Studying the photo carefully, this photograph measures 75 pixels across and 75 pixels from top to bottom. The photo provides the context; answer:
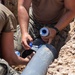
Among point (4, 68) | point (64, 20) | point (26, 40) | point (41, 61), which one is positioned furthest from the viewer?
point (64, 20)

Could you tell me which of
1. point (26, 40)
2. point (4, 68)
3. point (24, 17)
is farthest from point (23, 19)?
point (4, 68)

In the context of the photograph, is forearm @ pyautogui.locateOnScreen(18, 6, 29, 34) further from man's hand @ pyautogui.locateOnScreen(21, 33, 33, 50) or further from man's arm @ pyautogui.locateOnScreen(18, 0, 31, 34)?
man's hand @ pyautogui.locateOnScreen(21, 33, 33, 50)

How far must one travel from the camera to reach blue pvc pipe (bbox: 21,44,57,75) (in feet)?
10.8

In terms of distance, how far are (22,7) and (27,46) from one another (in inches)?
25.5

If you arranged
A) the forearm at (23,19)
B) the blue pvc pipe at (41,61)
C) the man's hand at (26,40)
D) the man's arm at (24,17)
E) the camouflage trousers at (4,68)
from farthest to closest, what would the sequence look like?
the forearm at (23,19) < the man's arm at (24,17) < the man's hand at (26,40) < the blue pvc pipe at (41,61) < the camouflage trousers at (4,68)

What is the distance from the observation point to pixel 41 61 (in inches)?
137

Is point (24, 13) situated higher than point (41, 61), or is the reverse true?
point (24, 13)

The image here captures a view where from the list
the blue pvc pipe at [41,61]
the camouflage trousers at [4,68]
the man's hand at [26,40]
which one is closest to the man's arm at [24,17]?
the man's hand at [26,40]

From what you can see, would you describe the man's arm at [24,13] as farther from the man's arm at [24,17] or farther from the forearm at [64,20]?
the forearm at [64,20]

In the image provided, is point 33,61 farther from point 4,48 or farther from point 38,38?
point 38,38

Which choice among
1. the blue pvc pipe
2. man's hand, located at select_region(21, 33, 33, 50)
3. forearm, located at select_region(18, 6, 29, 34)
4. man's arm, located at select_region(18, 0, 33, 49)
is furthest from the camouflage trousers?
forearm, located at select_region(18, 6, 29, 34)

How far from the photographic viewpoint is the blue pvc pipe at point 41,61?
3.28 meters

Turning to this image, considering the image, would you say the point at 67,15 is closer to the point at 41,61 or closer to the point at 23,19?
the point at 23,19

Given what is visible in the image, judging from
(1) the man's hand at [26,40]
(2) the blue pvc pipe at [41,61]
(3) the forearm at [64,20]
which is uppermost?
(3) the forearm at [64,20]
